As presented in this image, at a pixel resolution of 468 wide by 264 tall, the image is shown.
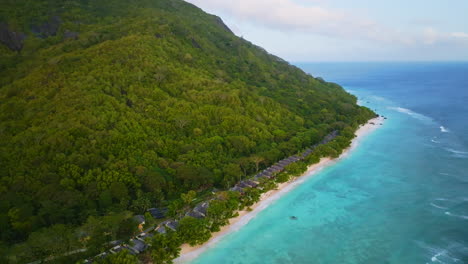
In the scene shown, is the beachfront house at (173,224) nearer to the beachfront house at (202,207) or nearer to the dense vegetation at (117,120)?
the beachfront house at (202,207)

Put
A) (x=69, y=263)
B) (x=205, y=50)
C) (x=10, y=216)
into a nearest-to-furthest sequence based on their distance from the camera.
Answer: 1. (x=69, y=263)
2. (x=10, y=216)
3. (x=205, y=50)

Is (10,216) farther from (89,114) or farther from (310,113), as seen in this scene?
(310,113)

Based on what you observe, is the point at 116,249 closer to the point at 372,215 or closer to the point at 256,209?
the point at 256,209

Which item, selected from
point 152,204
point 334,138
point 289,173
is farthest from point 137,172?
point 334,138

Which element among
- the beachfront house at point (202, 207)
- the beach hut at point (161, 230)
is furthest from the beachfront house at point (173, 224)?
the beachfront house at point (202, 207)

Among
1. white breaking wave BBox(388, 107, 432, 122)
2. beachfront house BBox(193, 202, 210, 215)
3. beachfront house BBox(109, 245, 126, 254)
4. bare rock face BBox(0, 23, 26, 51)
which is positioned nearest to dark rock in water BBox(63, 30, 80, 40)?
bare rock face BBox(0, 23, 26, 51)

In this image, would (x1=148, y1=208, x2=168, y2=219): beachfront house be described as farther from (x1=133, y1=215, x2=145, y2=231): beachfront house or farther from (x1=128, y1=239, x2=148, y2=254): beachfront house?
(x1=128, y1=239, x2=148, y2=254): beachfront house
